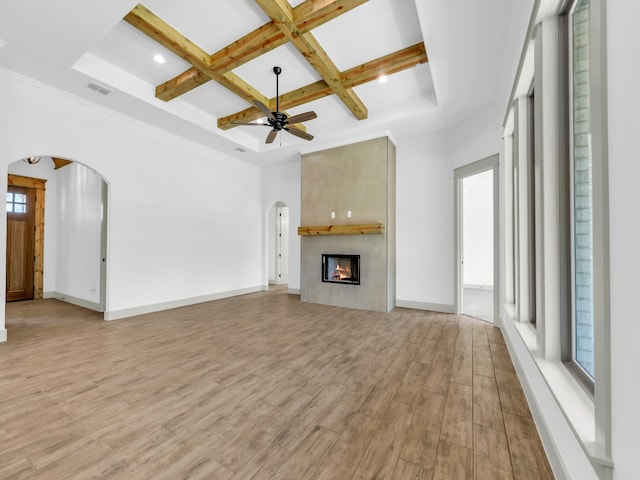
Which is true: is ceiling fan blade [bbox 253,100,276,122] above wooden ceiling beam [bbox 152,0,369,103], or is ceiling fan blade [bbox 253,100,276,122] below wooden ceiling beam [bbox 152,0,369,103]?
below

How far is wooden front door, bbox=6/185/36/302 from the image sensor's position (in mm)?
5766

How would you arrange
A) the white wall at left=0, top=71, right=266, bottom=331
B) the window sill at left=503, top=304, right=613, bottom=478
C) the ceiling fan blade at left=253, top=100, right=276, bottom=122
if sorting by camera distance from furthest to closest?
the white wall at left=0, top=71, right=266, bottom=331 < the ceiling fan blade at left=253, top=100, right=276, bottom=122 < the window sill at left=503, top=304, right=613, bottom=478

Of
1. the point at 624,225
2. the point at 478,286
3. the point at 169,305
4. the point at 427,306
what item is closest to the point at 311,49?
the point at 624,225

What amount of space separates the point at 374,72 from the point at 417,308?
12.9ft

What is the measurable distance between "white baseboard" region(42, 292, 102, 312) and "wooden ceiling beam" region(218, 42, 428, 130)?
14.9 feet

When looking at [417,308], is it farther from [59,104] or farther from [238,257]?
[59,104]

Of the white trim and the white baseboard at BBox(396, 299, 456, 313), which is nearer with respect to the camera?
the white baseboard at BBox(396, 299, 456, 313)

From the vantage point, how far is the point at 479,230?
301 inches

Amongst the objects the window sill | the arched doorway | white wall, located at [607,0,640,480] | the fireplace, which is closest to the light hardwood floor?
the window sill

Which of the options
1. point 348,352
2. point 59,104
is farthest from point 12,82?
point 348,352

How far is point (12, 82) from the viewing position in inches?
135

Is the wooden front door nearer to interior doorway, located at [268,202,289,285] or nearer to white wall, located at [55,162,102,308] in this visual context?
white wall, located at [55,162,102,308]

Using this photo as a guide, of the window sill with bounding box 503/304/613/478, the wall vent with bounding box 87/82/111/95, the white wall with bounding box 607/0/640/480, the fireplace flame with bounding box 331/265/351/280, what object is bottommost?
the window sill with bounding box 503/304/613/478

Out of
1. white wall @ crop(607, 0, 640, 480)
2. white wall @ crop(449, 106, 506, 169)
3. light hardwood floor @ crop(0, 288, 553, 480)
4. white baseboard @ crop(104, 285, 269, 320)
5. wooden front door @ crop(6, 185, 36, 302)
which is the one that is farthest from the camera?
wooden front door @ crop(6, 185, 36, 302)
